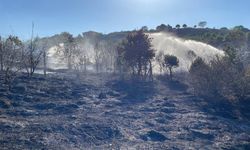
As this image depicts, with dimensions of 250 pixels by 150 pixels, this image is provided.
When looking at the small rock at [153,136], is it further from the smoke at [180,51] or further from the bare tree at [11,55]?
the smoke at [180,51]

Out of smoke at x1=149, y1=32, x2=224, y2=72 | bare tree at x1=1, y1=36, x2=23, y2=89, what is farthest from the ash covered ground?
smoke at x1=149, y1=32, x2=224, y2=72

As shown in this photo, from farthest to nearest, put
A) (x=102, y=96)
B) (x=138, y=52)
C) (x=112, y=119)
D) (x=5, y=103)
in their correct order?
(x=138, y=52) < (x=102, y=96) < (x=5, y=103) < (x=112, y=119)

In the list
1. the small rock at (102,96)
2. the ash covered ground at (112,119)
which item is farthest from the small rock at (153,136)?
the small rock at (102,96)

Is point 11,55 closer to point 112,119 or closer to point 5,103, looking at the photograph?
point 5,103

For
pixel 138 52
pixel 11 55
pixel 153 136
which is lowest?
pixel 153 136

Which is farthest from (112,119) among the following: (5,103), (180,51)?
(180,51)

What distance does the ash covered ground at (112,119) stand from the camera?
75.8 ft

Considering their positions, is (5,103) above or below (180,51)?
below

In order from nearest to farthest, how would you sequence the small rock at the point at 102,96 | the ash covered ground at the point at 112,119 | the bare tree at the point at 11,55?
the ash covered ground at the point at 112,119, the small rock at the point at 102,96, the bare tree at the point at 11,55

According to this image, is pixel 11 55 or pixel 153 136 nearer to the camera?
pixel 153 136

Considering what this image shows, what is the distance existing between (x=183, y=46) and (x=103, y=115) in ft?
140

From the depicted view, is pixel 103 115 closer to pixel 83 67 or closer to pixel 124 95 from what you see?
pixel 124 95

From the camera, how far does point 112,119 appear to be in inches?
1093

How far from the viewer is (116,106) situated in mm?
32312
